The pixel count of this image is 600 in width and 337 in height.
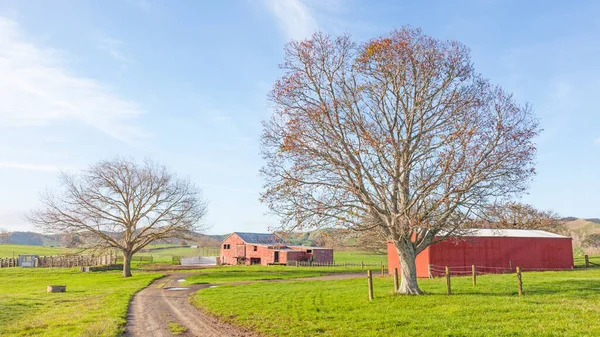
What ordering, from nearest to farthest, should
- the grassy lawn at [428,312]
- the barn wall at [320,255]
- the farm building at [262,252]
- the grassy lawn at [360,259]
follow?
the grassy lawn at [428,312] < the farm building at [262,252] < the barn wall at [320,255] < the grassy lawn at [360,259]

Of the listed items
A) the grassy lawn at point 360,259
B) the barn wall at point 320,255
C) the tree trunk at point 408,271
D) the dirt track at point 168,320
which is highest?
the tree trunk at point 408,271

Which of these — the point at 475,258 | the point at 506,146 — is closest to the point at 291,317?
the point at 506,146

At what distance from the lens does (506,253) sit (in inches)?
1641

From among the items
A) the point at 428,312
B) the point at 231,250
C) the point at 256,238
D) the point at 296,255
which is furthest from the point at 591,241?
the point at 428,312

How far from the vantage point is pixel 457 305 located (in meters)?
17.6

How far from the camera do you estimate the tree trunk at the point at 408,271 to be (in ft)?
71.1

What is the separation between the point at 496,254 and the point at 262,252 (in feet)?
154

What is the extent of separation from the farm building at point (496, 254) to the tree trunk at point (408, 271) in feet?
52.7

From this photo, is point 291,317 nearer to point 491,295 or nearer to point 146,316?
point 146,316

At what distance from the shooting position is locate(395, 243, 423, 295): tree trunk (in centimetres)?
2167

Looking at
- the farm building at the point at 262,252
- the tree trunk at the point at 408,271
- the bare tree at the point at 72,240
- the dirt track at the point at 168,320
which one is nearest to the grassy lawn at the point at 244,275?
the bare tree at the point at 72,240

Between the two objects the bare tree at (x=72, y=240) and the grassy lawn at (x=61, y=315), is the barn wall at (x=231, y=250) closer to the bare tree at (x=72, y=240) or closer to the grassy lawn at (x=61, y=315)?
the bare tree at (x=72, y=240)

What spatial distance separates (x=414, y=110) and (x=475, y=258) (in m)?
24.5

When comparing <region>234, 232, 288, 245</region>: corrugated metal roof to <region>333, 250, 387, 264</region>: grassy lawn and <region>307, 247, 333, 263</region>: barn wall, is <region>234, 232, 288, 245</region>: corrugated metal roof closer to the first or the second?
<region>307, 247, 333, 263</region>: barn wall
